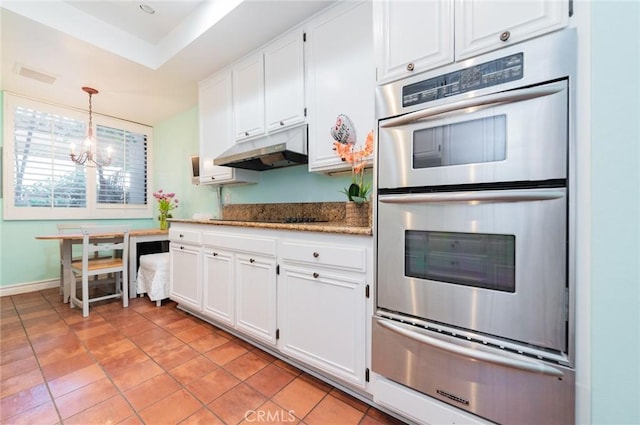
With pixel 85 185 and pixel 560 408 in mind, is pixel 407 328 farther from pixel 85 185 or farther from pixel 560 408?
pixel 85 185

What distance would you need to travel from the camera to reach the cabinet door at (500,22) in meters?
0.88

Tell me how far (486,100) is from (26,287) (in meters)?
5.14

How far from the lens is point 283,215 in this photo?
2594mm

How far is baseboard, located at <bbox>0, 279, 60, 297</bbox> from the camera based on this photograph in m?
3.16

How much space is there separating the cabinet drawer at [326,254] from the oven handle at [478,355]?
320 mm

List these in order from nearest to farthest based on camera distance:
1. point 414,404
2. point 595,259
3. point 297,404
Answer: point 595,259
point 414,404
point 297,404

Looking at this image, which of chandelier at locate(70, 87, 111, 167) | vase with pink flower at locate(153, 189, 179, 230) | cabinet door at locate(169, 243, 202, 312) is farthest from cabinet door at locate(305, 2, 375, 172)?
chandelier at locate(70, 87, 111, 167)

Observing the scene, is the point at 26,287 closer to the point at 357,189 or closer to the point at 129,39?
the point at 129,39

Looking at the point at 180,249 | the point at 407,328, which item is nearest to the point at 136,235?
the point at 180,249

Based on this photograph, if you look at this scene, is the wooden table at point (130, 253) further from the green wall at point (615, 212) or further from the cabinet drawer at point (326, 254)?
the green wall at point (615, 212)

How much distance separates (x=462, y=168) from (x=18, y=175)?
192 inches

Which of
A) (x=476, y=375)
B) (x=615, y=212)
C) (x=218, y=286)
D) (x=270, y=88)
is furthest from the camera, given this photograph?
(x=270, y=88)

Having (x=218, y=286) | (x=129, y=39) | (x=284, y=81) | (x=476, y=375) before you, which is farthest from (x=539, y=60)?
(x=129, y=39)

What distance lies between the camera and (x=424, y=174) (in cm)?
110
